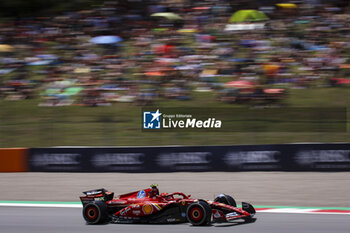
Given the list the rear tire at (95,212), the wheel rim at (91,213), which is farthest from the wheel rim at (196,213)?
the wheel rim at (91,213)

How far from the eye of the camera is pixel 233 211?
273 inches

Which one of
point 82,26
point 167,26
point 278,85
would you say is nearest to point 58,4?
point 82,26

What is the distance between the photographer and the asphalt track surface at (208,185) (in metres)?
9.64

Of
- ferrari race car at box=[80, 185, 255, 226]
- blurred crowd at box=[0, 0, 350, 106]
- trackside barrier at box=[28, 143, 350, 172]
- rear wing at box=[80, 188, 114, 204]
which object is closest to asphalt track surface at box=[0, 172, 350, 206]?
trackside barrier at box=[28, 143, 350, 172]

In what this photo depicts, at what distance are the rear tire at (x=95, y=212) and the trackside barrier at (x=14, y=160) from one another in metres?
5.47

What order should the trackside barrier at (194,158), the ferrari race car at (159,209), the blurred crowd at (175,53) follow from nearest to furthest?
the ferrari race car at (159,209) < the trackside barrier at (194,158) < the blurred crowd at (175,53)

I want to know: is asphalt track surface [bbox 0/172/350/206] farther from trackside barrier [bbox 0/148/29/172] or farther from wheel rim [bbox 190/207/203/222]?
wheel rim [bbox 190/207/203/222]

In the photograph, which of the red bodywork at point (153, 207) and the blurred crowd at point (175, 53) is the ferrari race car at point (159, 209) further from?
the blurred crowd at point (175, 53)

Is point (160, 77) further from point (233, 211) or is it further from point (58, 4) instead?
point (233, 211)

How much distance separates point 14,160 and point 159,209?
21.3 feet

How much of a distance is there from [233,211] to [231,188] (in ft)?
11.5

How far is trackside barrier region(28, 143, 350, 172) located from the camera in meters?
11.4

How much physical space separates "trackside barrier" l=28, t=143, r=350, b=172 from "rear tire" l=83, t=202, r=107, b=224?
4.48m

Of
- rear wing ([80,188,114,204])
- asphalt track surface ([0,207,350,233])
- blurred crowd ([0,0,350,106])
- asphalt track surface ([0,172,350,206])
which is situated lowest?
asphalt track surface ([0,172,350,206])
